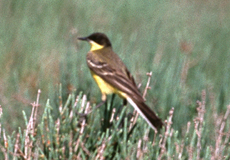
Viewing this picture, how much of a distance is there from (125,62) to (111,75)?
0.45 m

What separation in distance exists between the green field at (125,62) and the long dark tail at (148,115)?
0.08 meters

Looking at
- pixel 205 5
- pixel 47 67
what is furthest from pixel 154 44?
pixel 205 5

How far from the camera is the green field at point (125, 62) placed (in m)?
4.68

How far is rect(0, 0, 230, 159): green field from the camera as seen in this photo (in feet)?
15.4

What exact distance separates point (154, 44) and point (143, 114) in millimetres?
1491

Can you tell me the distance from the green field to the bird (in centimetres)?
13

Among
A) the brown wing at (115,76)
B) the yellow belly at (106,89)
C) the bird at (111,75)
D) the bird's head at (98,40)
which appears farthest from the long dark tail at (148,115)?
the bird's head at (98,40)

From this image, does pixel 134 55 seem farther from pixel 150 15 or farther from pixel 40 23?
pixel 150 15

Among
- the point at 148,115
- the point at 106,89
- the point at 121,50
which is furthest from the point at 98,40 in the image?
the point at 148,115

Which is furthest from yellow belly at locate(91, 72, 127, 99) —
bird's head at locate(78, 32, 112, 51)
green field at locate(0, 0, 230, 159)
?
bird's head at locate(78, 32, 112, 51)

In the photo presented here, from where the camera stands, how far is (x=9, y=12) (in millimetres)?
7723

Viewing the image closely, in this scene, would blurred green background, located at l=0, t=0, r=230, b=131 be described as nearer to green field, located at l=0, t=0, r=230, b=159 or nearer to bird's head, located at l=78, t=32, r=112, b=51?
green field, located at l=0, t=0, r=230, b=159

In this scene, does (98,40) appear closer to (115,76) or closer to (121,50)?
(121,50)

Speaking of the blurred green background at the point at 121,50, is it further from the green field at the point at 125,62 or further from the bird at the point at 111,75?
the bird at the point at 111,75
